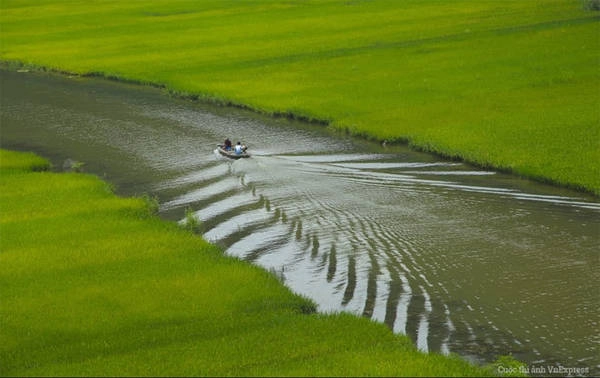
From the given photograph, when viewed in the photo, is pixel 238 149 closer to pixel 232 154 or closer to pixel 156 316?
pixel 232 154

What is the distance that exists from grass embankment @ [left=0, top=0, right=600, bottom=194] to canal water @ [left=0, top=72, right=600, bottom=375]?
9.51ft

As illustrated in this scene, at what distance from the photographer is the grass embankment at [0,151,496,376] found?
738 inches

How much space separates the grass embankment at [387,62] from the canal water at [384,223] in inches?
114

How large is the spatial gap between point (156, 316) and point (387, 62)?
41.8 m

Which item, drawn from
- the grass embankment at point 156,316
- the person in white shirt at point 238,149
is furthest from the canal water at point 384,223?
the grass embankment at point 156,316

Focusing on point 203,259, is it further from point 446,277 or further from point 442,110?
point 442,110

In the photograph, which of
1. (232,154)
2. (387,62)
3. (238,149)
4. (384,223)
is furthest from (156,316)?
(387,62)

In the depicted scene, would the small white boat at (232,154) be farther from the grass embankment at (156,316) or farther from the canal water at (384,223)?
the grass embankment at (156,316)

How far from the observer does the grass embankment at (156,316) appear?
1875cm

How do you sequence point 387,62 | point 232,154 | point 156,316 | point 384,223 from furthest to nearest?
point 387,62 → point 232,154 → point 384,223 → point 156,316

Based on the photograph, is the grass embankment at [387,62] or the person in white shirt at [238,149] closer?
the person in white shirt at [238,149]

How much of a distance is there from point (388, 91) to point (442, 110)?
21.0ft

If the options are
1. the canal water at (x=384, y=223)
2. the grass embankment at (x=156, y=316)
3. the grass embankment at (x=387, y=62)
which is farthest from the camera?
the grass embankment at (x=387, y=62)

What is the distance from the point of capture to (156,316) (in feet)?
71.1
